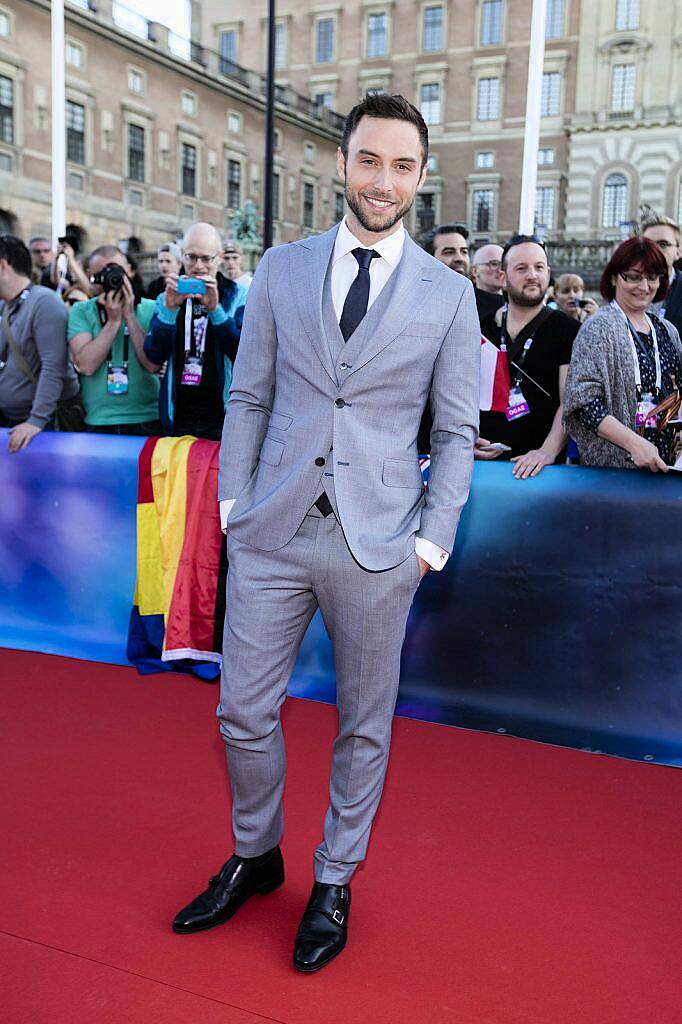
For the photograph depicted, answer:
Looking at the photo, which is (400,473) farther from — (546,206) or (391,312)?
(546,206)

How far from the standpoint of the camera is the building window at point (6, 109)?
31328 millimetres

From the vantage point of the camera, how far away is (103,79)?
36000mm

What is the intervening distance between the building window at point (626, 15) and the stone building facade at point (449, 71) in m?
2.24

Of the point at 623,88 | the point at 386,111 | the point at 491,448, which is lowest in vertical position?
the point at 491,448

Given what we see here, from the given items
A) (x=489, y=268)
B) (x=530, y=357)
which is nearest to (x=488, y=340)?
(x=530, y=357)

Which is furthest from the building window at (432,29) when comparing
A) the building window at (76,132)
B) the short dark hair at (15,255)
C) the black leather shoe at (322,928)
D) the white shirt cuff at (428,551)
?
the black leather shoe at (322,928)

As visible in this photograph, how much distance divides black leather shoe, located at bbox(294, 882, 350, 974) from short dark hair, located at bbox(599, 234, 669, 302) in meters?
2.48

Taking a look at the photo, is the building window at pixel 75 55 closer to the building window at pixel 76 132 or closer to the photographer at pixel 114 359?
the building window at pixel 76 132

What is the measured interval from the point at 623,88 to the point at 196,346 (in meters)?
48.0

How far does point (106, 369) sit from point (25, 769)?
224 centimetres

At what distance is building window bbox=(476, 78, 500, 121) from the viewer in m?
49.1

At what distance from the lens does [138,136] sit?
1508 inches


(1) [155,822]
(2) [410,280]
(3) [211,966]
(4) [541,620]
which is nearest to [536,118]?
(4) [541,620]

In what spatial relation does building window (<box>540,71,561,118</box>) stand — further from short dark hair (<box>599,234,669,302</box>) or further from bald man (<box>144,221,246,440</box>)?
short dark hair (<box>599,234,669,302</box>)
